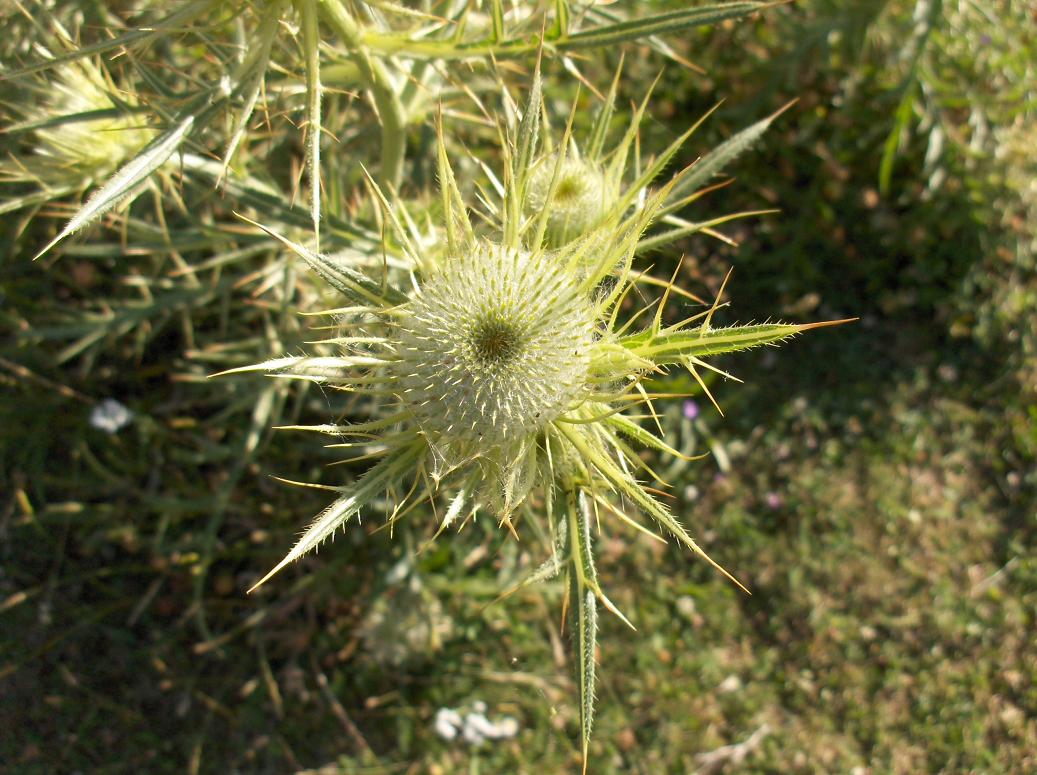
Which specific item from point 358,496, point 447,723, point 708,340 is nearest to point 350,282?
point 358,496

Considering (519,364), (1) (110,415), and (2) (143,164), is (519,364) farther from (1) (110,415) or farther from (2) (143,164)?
(1) (110,415)

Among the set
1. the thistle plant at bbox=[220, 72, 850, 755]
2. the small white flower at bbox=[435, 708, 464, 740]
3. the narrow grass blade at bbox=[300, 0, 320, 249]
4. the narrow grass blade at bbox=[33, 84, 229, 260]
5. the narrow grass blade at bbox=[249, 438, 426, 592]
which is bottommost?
the small white flower at bbox=[435, 708, 464, 740]

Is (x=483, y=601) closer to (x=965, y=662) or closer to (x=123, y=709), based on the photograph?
(x=123, y=709)

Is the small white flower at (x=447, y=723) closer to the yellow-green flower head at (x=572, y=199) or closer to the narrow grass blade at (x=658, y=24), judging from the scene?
the yellow-green flower head at (x=572, y=199)

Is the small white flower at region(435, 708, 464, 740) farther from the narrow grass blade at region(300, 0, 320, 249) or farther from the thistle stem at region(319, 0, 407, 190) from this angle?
the narrow grass blade at region(300, 0, 320, 249)

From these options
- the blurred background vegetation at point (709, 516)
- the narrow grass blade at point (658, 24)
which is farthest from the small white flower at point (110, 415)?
the narrow grass blade at point (658, 24)

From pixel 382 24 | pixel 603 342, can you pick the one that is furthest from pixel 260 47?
pixel 603 342

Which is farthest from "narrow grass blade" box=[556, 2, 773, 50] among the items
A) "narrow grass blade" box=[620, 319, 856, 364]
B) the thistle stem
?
"narrow grass blade" box=[620, 319, 856, 364]
